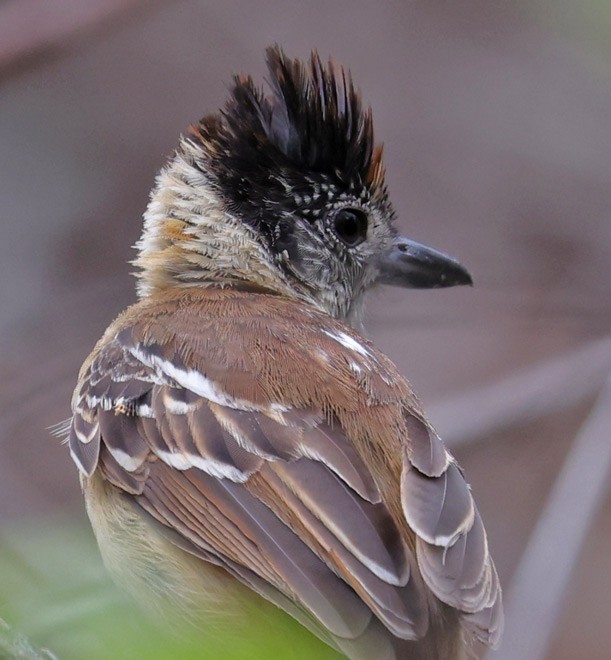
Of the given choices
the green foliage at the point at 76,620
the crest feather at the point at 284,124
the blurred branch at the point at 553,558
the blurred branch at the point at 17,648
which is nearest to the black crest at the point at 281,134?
the crest feather at the point at 284,124

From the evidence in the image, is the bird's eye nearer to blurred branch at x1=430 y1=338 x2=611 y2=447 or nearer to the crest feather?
the crest feather

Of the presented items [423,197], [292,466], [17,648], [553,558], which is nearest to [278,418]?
[292,466]

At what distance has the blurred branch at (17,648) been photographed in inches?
113

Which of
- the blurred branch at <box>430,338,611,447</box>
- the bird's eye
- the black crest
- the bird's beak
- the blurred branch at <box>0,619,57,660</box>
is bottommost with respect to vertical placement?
the blurred branch at <box>0,619,57,660</box>

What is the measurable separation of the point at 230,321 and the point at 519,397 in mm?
1373

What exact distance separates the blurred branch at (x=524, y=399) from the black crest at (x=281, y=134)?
3.53 ft

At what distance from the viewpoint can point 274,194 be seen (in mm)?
4902

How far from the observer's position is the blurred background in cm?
646

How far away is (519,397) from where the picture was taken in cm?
486

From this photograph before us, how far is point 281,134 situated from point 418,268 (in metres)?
0.82

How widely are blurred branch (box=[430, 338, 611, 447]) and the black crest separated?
108 centimetres

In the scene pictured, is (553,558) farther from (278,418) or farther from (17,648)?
(17,648)

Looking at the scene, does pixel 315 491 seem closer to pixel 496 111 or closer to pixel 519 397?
pixel 519 397

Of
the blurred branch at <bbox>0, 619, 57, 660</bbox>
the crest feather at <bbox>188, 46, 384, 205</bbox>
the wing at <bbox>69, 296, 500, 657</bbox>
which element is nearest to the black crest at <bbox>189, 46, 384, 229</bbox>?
the crest feather at <bbox>188, 46, 384, 205</bbox>
